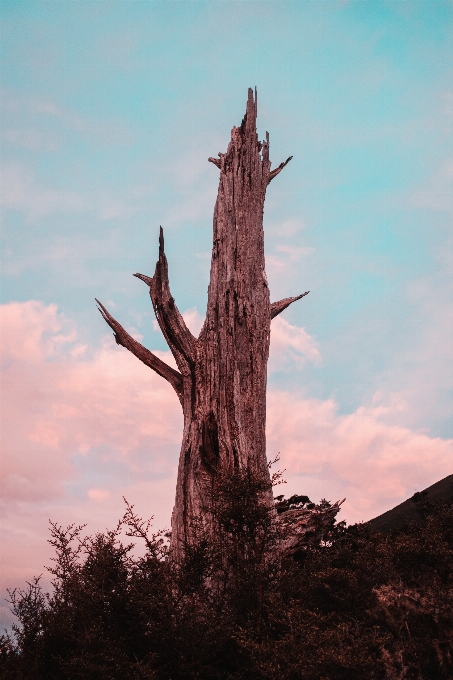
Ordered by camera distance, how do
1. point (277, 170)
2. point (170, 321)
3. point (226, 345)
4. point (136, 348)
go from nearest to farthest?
point (226, 345) → point (170, 321) → point (136, 348) → point (277, 170)

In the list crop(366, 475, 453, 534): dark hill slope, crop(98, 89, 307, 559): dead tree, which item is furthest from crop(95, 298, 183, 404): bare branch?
crop(366, 475, 453, 534): dark hill slope

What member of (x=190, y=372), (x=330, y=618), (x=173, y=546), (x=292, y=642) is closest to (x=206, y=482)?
(x=173, y=546)

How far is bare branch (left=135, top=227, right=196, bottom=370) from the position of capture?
58.7ft

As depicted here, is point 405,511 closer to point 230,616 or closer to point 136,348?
point 136,348

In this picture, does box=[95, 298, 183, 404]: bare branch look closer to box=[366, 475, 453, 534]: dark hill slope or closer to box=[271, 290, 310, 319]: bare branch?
box=[271, 290, 310, 319]: bare branch

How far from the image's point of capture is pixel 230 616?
1143 cm

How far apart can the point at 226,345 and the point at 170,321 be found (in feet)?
5.50

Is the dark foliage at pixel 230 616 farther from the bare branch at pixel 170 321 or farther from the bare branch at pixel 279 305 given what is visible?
the bare branch at pixel 279 305

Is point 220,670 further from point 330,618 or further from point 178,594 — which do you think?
point 330,618

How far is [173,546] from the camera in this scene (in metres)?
16.2

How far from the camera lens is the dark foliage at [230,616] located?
1024 cm

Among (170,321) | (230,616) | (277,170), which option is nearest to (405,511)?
(277,170)

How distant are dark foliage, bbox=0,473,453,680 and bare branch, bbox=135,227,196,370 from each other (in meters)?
5.42

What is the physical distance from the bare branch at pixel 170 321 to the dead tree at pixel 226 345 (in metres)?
0.03
